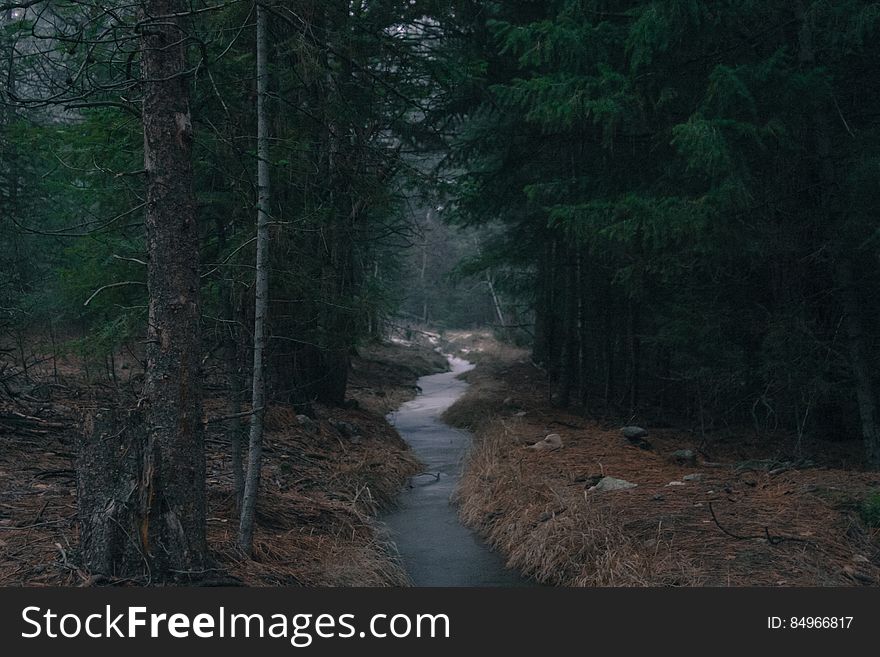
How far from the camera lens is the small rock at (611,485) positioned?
317 inches

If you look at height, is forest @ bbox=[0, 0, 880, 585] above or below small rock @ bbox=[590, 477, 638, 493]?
above

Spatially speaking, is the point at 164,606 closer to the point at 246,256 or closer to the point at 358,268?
the point at 246,256

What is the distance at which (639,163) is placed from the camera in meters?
11.6

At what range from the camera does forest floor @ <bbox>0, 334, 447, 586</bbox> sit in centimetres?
544

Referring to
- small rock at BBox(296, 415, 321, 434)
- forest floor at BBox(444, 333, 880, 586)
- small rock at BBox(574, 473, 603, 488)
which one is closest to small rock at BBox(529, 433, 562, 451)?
forest floor at BBox(444, 333, 880, 586)

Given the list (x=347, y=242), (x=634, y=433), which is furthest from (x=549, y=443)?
(x=347, y=242)

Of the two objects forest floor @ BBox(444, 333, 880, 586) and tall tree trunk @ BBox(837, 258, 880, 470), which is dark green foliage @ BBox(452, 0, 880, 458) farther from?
forest floor @ BBox(444, 333, 880, 586)

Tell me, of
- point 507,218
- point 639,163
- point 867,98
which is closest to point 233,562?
point 639,163

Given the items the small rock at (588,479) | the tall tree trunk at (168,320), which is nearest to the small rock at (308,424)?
the small rock at (588,479)

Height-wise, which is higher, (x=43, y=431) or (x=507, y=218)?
(x=507, y=218)

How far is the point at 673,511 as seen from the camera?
692 cm

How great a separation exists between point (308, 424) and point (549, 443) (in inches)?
147

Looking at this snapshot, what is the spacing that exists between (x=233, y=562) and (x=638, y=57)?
7.53 metres

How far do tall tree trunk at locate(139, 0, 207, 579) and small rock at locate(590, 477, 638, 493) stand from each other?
15.2 ft
